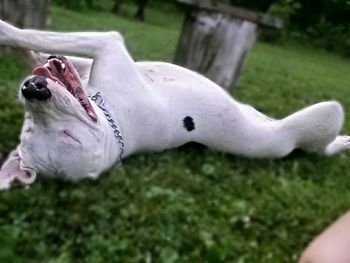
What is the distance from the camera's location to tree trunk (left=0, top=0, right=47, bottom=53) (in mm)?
7086

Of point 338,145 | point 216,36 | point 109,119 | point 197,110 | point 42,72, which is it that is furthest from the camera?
point 216,36

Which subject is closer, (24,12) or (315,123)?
(315,123)

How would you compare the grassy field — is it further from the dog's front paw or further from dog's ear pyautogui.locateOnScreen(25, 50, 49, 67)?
the dog's front paw

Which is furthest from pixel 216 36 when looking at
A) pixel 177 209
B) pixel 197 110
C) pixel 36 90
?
pixel 36 90

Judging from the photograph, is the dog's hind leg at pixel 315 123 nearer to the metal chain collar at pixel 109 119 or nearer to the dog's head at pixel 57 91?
the metal chain collar at pixel 109 119

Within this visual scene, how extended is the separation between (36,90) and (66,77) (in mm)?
347

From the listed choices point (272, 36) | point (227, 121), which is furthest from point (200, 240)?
point (272, 36)

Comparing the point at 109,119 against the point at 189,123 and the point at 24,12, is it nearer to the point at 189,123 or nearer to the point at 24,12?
the point at 189,123

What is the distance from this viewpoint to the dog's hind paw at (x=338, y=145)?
16.5 ft

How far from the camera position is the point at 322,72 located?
599 inches

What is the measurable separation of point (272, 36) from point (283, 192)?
57.2 ft

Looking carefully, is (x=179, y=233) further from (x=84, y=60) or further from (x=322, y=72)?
(x=322, y=72)

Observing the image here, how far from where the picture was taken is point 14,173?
355cm

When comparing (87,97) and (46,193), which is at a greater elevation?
(87,97)
